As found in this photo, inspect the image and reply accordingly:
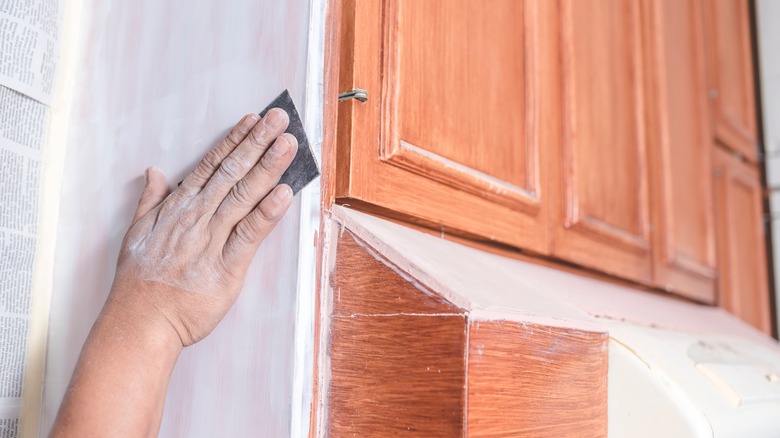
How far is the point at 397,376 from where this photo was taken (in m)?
0.61

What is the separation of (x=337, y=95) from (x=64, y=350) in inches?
17.0

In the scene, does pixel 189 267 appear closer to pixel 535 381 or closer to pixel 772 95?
pixel 535 381

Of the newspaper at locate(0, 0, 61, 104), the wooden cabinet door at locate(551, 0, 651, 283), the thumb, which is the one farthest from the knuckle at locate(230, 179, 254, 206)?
the wooden cabinet door at locate(551, 0, 651, 283)

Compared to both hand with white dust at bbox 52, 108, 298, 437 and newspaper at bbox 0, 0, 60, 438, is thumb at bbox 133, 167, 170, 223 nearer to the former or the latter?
hand with white dust at bbox 52, 108, 298, 437

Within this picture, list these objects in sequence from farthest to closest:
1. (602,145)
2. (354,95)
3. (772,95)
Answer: (772,95)
(602,145)
(354,95)

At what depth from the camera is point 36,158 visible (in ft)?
2.77

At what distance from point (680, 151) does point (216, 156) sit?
3.72 ft

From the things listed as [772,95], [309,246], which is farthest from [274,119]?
[772,95]

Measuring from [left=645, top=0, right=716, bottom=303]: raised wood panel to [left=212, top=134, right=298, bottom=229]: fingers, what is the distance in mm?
888

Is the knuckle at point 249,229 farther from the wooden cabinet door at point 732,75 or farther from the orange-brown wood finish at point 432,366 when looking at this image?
the wooden cabinet door at point 732,75

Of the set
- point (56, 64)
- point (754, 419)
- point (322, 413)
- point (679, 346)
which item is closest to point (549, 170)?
point (679, 346)

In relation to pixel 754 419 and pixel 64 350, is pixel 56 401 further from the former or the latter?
pixel 754 419

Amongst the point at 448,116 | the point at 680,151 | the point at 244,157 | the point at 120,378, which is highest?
the point at 680,151

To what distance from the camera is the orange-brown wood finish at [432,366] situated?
573mm
